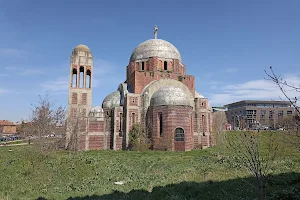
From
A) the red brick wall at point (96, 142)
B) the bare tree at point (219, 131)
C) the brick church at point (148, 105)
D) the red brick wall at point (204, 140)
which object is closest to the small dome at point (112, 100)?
the brick church at point (148, 105)

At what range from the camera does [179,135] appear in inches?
1139

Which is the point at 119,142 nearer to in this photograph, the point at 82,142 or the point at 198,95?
the point at 82,142

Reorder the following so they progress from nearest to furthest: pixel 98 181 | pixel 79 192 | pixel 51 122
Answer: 1. pixel 79 192
2. pixel 98 181
3. pixel 51 122

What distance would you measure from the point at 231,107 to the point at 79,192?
93.1 meters

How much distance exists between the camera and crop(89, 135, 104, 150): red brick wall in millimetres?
32000

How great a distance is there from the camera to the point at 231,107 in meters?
98.0

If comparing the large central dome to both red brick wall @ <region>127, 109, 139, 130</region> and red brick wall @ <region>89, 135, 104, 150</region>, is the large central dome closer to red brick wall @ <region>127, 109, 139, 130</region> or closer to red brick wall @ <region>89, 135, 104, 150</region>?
red brick wall @ <region>127, 109, 139, 130</region>

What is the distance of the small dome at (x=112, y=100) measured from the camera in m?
35.3

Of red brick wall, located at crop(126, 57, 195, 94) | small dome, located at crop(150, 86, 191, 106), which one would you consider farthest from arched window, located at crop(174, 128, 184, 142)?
red brick wall, located at crop(126, 57, 195, 94)

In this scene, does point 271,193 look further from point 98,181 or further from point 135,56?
point 135,56

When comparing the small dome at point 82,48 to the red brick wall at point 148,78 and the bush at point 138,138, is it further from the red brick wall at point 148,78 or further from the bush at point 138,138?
the bush at point 138,138

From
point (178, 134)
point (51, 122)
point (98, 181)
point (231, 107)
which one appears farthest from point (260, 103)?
point (98, 181)

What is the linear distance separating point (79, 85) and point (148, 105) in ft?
36.7

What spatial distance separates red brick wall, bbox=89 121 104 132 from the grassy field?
12.4 metres
